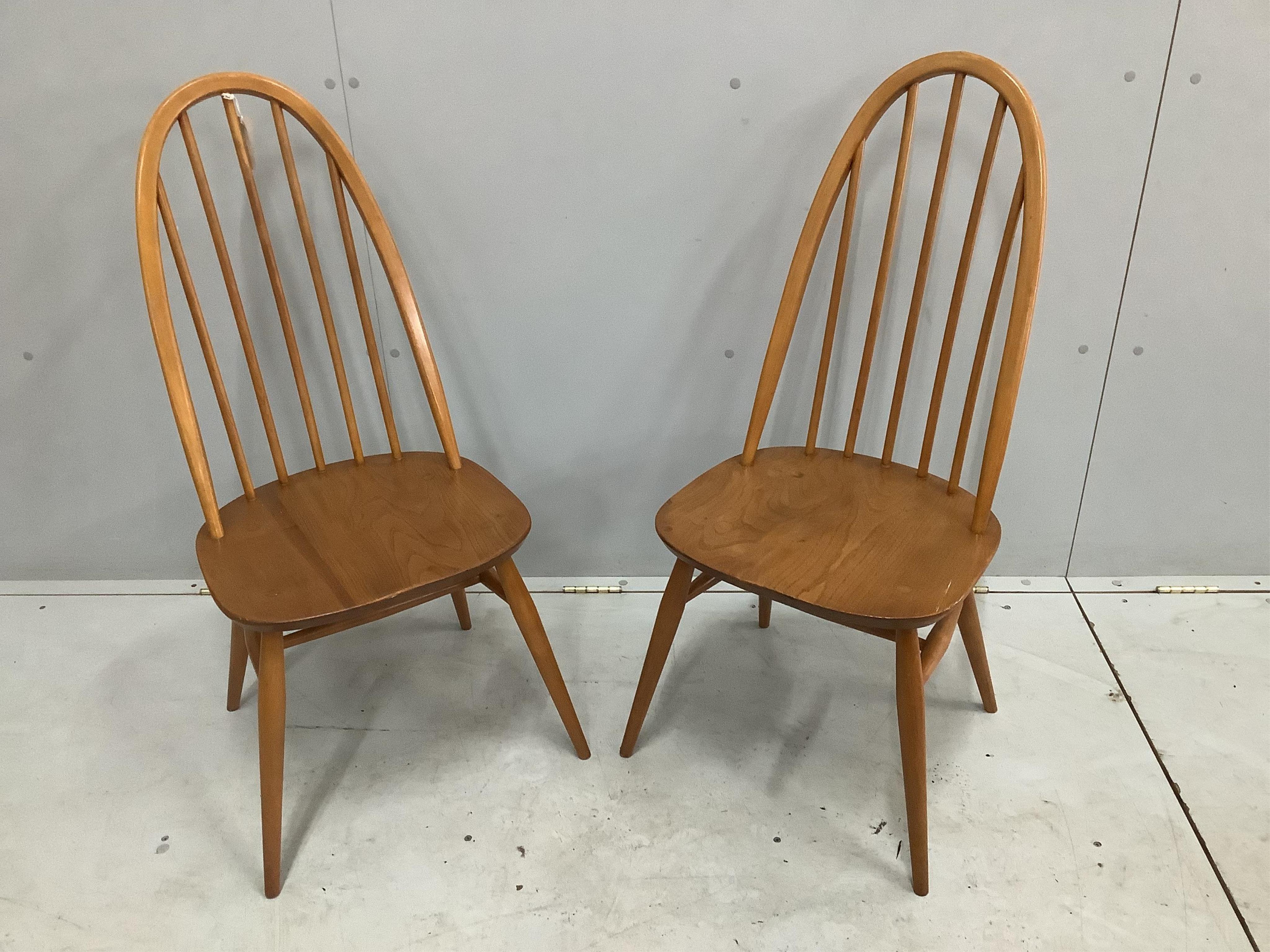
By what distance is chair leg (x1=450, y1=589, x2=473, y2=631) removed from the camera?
4.77 feet

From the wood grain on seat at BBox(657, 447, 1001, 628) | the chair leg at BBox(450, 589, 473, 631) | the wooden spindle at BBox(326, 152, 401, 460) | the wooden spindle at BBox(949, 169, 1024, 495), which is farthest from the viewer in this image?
the chair leg at BBox(450, 589, 473, 631)

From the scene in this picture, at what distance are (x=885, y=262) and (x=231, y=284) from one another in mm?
900

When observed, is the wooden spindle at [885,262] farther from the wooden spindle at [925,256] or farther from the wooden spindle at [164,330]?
the wooden spindle at [164,330]

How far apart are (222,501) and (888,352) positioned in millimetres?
1241

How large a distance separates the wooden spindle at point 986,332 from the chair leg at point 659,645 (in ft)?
1.29

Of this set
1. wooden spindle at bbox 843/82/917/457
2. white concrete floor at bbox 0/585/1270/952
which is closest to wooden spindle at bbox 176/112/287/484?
white concrete floor at bbox 0/585/1270/952

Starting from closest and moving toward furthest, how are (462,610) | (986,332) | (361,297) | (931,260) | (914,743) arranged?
(914,743), (986,332), (361,297), (931,260), (462,610)

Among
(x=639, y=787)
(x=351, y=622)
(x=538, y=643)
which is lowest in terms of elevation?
(x=639, y=787)

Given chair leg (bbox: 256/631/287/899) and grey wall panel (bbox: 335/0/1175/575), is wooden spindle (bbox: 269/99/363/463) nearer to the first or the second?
grey wall panel (bbox: 335/0/1175/575)

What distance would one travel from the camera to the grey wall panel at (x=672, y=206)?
1188mm

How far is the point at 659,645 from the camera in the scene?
3.72ft

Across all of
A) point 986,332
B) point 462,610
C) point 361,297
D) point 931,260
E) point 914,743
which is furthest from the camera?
point 462,610

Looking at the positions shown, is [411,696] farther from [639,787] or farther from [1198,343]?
[1198,343]

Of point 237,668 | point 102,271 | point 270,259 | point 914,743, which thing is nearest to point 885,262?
point 914,743
